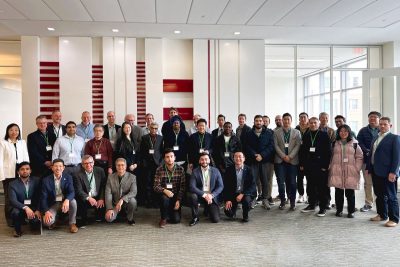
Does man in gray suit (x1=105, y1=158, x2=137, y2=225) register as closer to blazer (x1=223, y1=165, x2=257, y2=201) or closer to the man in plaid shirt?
the man in plaid shirt

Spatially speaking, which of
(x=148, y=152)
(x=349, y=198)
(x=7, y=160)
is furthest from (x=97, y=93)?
(x=349, y=198)

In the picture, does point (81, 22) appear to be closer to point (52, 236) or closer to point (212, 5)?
point (212, 5)

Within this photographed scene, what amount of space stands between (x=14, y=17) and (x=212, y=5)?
392cm

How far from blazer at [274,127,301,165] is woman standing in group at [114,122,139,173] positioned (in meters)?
2.52

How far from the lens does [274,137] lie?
18.9 feet

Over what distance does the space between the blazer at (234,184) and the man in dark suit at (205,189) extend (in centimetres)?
17

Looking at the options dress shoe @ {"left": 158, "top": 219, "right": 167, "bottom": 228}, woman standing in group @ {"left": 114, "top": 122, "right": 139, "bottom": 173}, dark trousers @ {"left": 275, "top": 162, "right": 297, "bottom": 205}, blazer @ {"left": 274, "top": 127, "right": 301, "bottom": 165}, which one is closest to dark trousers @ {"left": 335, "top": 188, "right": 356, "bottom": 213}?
dark trousers @ {"left": 275, "top": 162, "right": 297, "bottom": 205}

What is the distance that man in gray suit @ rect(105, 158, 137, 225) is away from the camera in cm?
477

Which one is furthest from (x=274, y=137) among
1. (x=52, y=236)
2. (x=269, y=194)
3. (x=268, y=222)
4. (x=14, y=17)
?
(x=14, y=17)

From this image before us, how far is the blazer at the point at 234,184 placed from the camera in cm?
510

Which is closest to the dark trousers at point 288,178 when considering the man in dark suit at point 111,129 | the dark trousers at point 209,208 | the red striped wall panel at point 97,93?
the dark trousers at point 209,208

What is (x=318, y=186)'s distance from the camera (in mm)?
5324

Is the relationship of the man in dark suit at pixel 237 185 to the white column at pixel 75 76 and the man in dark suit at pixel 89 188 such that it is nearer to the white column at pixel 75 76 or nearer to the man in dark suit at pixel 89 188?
the man in dark suit at pixel 89 188

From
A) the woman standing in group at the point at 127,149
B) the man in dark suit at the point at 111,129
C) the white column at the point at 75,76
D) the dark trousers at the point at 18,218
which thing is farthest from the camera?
the white column at the point at 75,76
